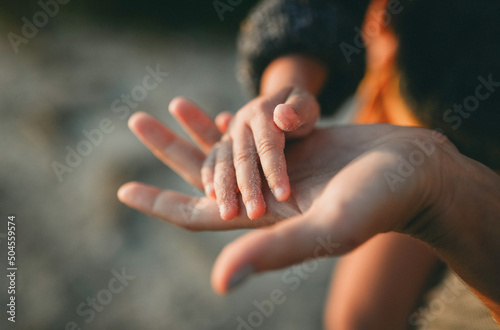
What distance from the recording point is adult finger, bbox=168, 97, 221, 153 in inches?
40.5

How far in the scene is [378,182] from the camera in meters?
0.53

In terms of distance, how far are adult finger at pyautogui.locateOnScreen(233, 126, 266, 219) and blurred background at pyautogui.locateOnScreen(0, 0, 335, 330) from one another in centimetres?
84

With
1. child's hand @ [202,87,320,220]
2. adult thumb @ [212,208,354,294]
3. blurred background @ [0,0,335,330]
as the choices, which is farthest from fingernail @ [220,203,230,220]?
blurred background @ [0,0,335,330]

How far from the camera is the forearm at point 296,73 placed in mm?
1031

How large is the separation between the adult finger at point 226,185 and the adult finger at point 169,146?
0.16 metres

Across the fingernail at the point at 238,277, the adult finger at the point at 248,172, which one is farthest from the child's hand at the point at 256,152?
the fingernail at the point at 238,277

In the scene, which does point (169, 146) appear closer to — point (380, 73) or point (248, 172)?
point (248, 172)

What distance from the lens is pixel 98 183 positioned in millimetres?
1580

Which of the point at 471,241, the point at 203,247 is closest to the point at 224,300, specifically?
the point at 203,247

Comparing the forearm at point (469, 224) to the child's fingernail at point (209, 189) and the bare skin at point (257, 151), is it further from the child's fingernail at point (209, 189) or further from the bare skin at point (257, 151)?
the child's fingernail at point (209, 189)

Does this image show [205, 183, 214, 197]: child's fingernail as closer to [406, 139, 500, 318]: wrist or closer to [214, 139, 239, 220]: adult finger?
[214, 139, 239, 220]: adult finger

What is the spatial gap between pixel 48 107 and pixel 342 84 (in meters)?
1.37

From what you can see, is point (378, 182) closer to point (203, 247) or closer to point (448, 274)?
point (448, 274)

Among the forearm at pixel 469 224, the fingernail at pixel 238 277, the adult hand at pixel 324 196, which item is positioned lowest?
the forearm at pixel 469 224
